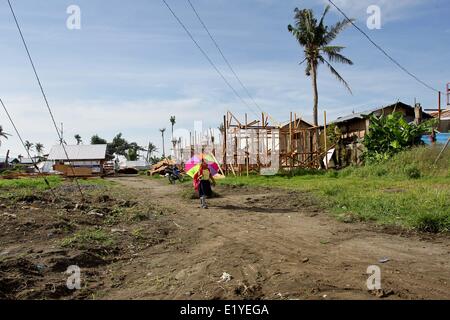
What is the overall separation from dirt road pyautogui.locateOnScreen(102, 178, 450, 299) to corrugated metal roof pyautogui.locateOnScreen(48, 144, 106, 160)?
1475 inches

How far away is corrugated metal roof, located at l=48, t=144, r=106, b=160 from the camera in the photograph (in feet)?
143

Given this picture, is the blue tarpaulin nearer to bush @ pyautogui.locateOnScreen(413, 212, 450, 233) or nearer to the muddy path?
the muddy path

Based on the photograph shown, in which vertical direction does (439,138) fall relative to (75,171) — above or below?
above

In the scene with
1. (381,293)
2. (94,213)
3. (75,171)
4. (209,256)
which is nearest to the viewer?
(381,293)

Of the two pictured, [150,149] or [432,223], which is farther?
[150,149]

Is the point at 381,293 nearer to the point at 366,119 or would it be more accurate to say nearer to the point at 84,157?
the point at 366,119

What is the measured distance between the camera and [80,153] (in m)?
44.7

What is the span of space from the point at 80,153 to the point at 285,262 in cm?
4307

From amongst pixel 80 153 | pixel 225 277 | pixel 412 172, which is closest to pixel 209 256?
pixel 225 277

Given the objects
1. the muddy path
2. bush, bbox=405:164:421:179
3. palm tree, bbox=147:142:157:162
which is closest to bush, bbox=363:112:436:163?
bush, bbox=405:164:421:179

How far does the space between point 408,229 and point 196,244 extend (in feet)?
12.6

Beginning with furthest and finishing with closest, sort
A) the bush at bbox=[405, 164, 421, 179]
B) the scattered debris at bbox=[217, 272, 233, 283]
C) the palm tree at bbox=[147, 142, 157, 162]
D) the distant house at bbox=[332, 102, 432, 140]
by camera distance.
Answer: the palm tree at bbox=[147, 142, 157, 162] → the distant house at bbox=[332, 102, 432, 140] → the bush at bbox=[405, 164, 421, 179] → the scattered debris at bbox=[217, 272, 233, 283]
